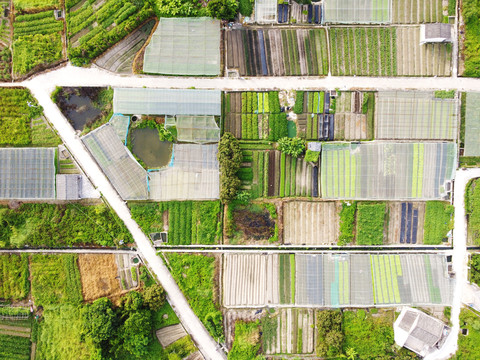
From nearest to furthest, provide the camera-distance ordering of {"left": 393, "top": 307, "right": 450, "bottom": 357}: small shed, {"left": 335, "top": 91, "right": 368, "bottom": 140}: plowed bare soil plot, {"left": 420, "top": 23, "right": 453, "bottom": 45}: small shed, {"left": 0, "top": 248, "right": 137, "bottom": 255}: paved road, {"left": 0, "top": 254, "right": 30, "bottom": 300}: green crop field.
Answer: {"left": 420, "top": 23, "right": 453, "bottom": 45}: small shed → {"left": 393, "top": 307, "right": 450, "bottom": 357}: small shed → {"left": 335, "top": 91, "right": 368, "bottom": 140}: plowed bare soil plot → {"left": 0, "top": 254, "right": 30, "bottom": 300}: green crop field → {"left": 0, "top": 248, "right": 137, "bottom": 255}: paved road

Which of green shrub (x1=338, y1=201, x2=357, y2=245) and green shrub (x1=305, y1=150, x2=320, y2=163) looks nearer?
green shrub (x1=305, y1=150, x2=320, y2=163)

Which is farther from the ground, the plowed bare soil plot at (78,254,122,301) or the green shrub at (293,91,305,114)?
the green shrub at (293,91,305,114)

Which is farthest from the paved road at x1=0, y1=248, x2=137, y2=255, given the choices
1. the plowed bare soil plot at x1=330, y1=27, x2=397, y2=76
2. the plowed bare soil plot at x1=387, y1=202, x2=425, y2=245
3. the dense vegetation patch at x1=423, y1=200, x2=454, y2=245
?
the dense vegetation patch at x1=423, y1=200, x2=454, y2=245

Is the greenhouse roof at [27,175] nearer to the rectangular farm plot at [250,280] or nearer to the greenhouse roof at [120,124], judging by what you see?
the greenhouse roof at [120,124]

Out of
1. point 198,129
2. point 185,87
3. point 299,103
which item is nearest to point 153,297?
point 198,129

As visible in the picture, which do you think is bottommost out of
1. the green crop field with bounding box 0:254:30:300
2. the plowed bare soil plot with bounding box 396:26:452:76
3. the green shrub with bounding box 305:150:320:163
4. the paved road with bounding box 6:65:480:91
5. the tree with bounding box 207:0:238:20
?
the green crop field with bounding box 0:254:30:300

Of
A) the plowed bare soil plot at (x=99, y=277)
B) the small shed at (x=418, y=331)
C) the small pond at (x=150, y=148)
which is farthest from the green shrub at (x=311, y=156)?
the plowed bare soil plot at (x=99, y=277)

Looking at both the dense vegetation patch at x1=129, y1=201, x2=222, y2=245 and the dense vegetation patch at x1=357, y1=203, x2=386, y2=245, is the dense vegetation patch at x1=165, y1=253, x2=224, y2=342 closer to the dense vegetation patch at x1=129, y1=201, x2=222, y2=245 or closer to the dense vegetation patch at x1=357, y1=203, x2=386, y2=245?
the dense vegetation patch at x1=129, y1=201, x2=222, y2=245
